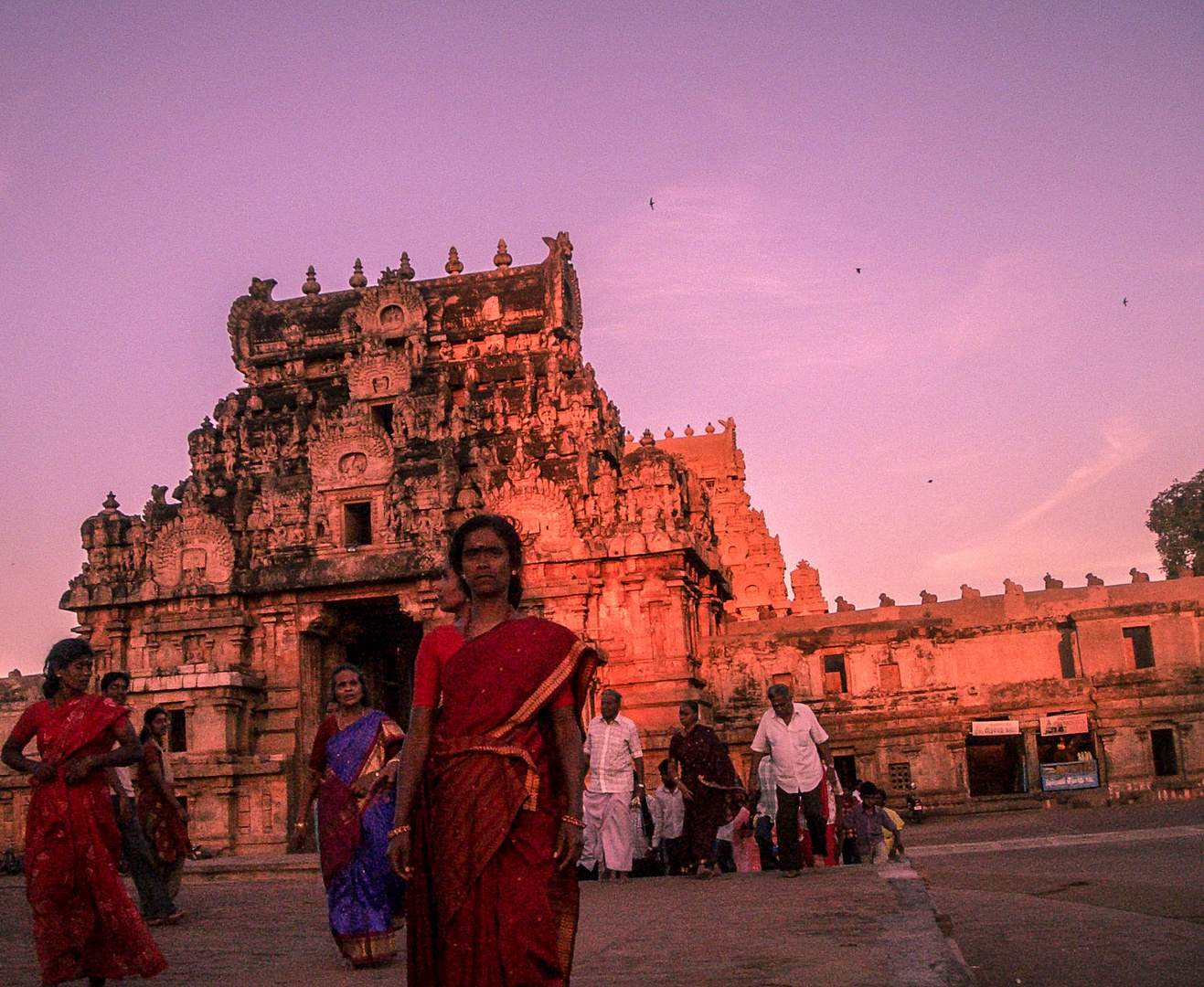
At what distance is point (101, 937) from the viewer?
6504 mm

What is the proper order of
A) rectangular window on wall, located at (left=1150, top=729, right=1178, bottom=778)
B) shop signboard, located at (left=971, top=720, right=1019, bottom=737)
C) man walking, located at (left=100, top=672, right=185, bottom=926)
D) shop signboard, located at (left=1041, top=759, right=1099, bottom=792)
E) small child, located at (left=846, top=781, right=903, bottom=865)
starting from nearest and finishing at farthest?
man walking, located at (left=100, top=672, right=185, bottom=926) < small child, located at (left=846, top=781, right=903, bottom=865) < rectangular window on wall, located at (left=1150, top=729, right=1178, bottom=778) < shop signboard, located at (left=1041, top=759, right=1099, bottom=792) < shop signboard, located at (left=971, top=720, right=1019, bottom=737)

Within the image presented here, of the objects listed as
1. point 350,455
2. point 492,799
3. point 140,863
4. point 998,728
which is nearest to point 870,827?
point 140,863

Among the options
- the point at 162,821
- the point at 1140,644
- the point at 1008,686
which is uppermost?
the point at 1140,644

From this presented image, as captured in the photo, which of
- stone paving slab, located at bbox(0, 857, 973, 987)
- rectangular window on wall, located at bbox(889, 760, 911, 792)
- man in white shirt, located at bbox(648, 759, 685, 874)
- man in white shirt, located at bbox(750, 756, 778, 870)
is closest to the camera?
stone paving slab, located at bbox(0, 857, 973, 987)

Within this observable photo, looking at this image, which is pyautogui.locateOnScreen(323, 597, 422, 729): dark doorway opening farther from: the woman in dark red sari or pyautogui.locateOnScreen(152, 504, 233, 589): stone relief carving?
the woman in dark red sari

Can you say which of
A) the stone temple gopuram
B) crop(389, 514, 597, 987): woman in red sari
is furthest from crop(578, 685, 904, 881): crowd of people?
the stone temple gopuram

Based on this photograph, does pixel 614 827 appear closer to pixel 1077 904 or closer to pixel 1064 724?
pixel 1077 904

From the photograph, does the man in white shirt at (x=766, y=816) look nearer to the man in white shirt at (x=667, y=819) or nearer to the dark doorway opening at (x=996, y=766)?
the man in white shirt at (x=667, y=819)

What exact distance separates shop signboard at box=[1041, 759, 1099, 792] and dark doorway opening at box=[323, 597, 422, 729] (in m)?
12.6

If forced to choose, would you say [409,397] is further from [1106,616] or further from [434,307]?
[1106,616]

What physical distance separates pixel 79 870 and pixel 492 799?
3220mm

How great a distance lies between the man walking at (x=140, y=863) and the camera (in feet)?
31.6

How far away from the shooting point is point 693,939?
753 centimetres

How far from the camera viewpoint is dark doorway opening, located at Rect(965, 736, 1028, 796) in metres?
25.4
